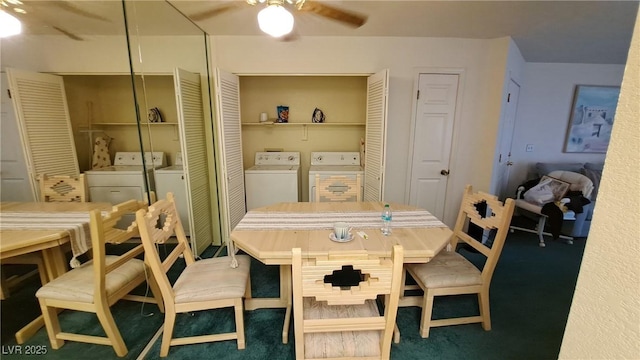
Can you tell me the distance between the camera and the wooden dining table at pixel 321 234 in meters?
1.44

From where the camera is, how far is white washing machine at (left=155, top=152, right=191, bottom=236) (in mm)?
2260

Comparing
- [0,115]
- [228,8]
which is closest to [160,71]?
[228,8]

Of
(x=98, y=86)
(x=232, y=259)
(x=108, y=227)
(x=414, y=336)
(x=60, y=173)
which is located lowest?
(x=414, y=336)

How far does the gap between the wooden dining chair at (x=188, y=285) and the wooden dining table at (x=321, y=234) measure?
270mm

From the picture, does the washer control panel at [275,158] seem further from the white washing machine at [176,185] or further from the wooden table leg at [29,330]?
the wooden table leg at [29,330]

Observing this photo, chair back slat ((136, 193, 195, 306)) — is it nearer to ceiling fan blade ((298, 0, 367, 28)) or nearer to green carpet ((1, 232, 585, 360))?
green carpet ((1, 232, 585, 360))

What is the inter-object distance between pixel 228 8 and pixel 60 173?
4.90ft

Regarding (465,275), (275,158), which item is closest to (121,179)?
(275,158)

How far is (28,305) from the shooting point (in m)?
1.16

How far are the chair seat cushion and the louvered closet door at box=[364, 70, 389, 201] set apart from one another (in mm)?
1001

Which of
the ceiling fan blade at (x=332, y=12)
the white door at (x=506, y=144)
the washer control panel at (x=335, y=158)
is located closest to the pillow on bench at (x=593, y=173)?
the white door at (x=506, y=144)

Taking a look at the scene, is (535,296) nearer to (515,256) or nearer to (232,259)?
(515,256)

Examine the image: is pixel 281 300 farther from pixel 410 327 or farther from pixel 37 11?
pixel 37 11

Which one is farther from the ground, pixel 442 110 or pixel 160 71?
pixel 160 71
